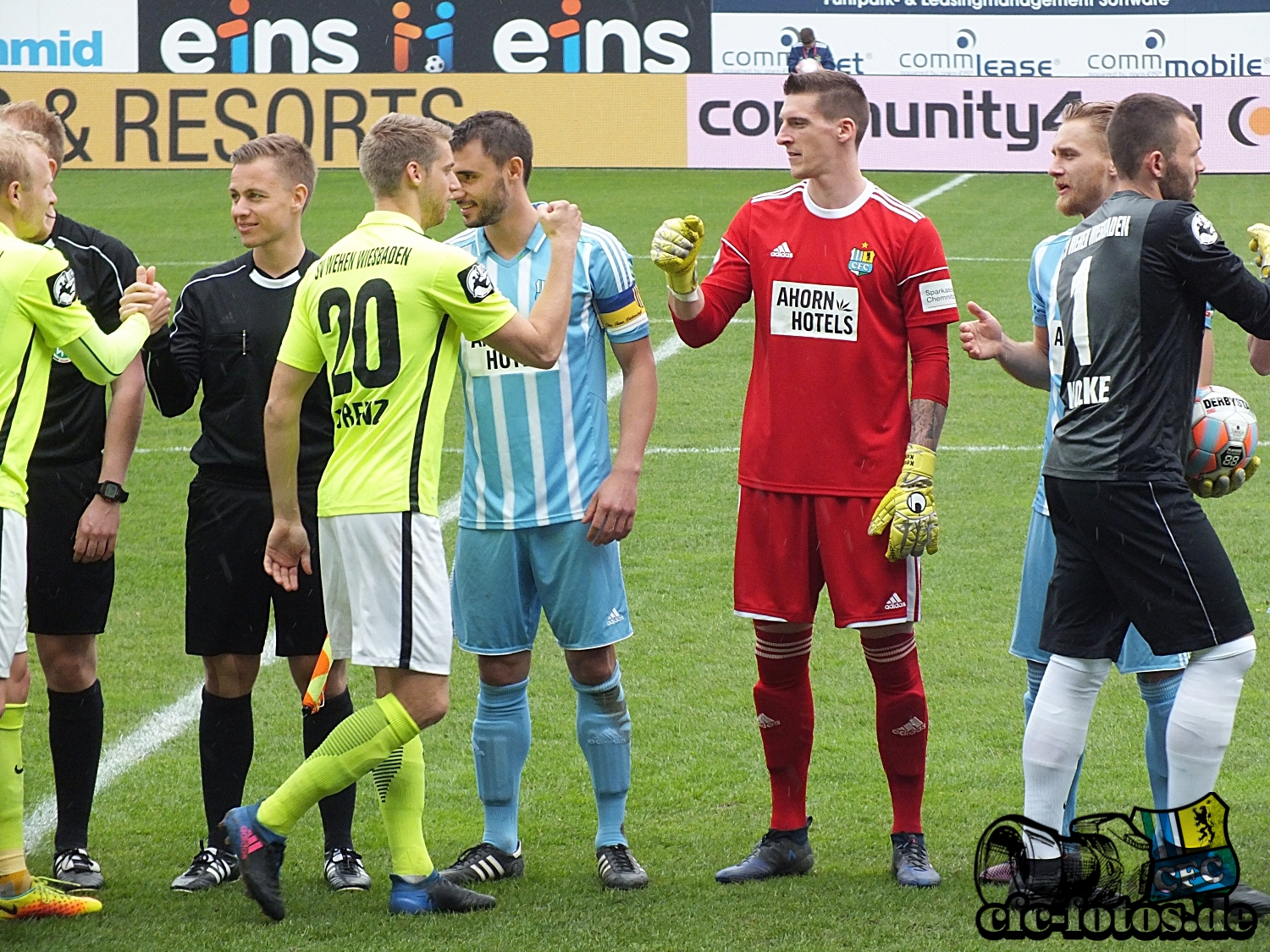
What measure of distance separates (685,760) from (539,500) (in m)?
1.46

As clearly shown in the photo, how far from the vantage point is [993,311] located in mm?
14195

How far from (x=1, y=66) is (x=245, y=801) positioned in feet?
72.9

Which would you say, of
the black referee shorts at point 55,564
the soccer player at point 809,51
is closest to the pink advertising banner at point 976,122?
the soccer player at point 809,51

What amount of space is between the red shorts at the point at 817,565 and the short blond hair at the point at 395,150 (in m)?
1.32

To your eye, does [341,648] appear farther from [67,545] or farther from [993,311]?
[993,311]

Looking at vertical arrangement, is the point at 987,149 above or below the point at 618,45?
below

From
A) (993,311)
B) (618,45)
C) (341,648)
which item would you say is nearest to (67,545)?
(341,648)

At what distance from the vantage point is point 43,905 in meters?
4.30

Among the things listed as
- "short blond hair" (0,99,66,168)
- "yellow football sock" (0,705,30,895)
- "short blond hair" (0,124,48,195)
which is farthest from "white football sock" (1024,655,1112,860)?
"short blond hair" (0,99,66,168)

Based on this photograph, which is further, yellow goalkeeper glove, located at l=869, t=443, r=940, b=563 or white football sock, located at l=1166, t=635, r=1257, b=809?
yellow goalkeeper glove, located at l=869, t=443, r=940, b=563

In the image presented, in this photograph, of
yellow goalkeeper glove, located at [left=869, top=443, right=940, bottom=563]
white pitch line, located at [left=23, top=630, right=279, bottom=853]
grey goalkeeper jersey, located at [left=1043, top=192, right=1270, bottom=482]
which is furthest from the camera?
white pitch line, located at [left=23, top=630, right=279, bottom=853]

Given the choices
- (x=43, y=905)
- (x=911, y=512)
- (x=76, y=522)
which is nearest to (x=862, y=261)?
(x=911, y=512)

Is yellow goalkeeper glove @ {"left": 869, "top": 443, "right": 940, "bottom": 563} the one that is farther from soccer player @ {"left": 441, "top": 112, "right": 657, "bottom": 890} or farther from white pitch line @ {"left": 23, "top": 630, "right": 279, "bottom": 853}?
white pitch line @ {"left": 23, "top": 630, "right": 279, "bottom": 853}

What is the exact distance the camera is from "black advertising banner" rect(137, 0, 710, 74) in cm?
2467
